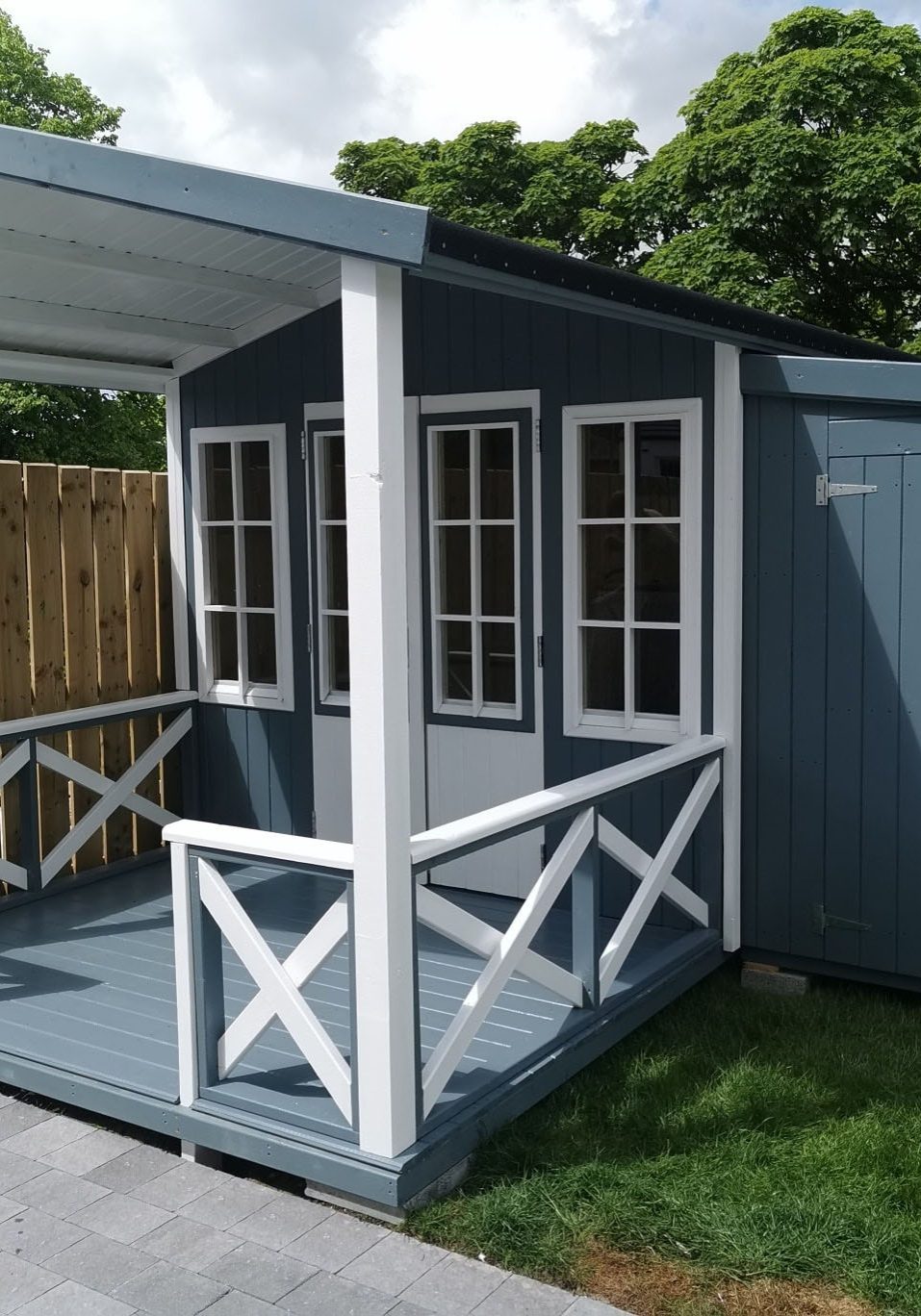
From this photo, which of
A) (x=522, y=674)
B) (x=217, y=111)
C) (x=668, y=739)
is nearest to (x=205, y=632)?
(x=522, y=674)

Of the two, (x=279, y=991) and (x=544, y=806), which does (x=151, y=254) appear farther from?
(x=279, y=991)

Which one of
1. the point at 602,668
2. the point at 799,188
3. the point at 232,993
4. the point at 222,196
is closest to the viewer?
the point at 222,196

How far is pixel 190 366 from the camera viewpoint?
645 cm

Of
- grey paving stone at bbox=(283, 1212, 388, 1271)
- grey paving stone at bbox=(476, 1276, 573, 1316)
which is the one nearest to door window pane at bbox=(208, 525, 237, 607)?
grey paving stone at bbox=(283, 1212, 388, 1271)

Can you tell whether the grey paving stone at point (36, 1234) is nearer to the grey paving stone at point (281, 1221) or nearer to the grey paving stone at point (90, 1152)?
the grey paving stone at point (90, 1152)

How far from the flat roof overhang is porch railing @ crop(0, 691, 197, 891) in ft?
5.12

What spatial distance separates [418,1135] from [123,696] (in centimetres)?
358

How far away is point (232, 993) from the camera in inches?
181

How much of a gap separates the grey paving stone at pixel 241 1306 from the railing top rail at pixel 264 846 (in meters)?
1.03

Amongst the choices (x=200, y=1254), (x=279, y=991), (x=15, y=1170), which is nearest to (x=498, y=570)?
(x=279, y=991)

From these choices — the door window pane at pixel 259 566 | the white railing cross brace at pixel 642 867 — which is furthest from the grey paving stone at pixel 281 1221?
the door window pane at pixel 259 566

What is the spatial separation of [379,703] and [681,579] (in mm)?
2125

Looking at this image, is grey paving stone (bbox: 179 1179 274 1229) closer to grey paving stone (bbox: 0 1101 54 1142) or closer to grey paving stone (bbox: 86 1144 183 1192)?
grey paving stone (bbox: 86 1144 183 1192)

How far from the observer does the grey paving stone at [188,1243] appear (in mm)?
3309
